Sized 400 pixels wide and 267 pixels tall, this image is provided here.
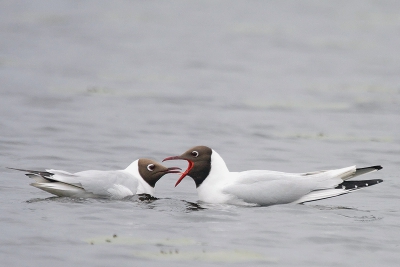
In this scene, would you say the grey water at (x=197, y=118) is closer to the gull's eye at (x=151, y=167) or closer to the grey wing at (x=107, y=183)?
the grey wing at (x=107, y=183)

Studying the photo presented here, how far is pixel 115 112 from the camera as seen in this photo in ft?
64.7

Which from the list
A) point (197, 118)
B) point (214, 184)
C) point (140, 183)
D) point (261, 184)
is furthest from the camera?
point (197, 118)

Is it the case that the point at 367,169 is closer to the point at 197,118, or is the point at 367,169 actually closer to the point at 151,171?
the point at 151,171

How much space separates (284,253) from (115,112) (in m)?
10.1

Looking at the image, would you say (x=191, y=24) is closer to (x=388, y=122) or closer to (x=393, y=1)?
(x=393, y=1)

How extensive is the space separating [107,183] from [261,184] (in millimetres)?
1975

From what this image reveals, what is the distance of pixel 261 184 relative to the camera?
12.3m

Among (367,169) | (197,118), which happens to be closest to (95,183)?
(367,169)

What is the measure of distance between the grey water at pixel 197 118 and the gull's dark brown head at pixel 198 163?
15.0 inches

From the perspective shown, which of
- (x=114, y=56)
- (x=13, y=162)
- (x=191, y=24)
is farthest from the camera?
(x=191, y=24)

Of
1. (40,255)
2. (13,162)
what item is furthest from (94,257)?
(13,162)

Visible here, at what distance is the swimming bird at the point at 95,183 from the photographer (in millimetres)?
11914

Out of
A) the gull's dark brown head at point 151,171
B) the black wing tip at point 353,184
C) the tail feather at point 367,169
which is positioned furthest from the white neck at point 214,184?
the tail feather at point 367,169

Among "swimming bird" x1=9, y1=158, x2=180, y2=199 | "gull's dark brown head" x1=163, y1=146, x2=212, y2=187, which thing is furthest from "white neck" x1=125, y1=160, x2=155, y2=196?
"gull's dark brown head" x1=163, y1=146, x2=212, y2=187
